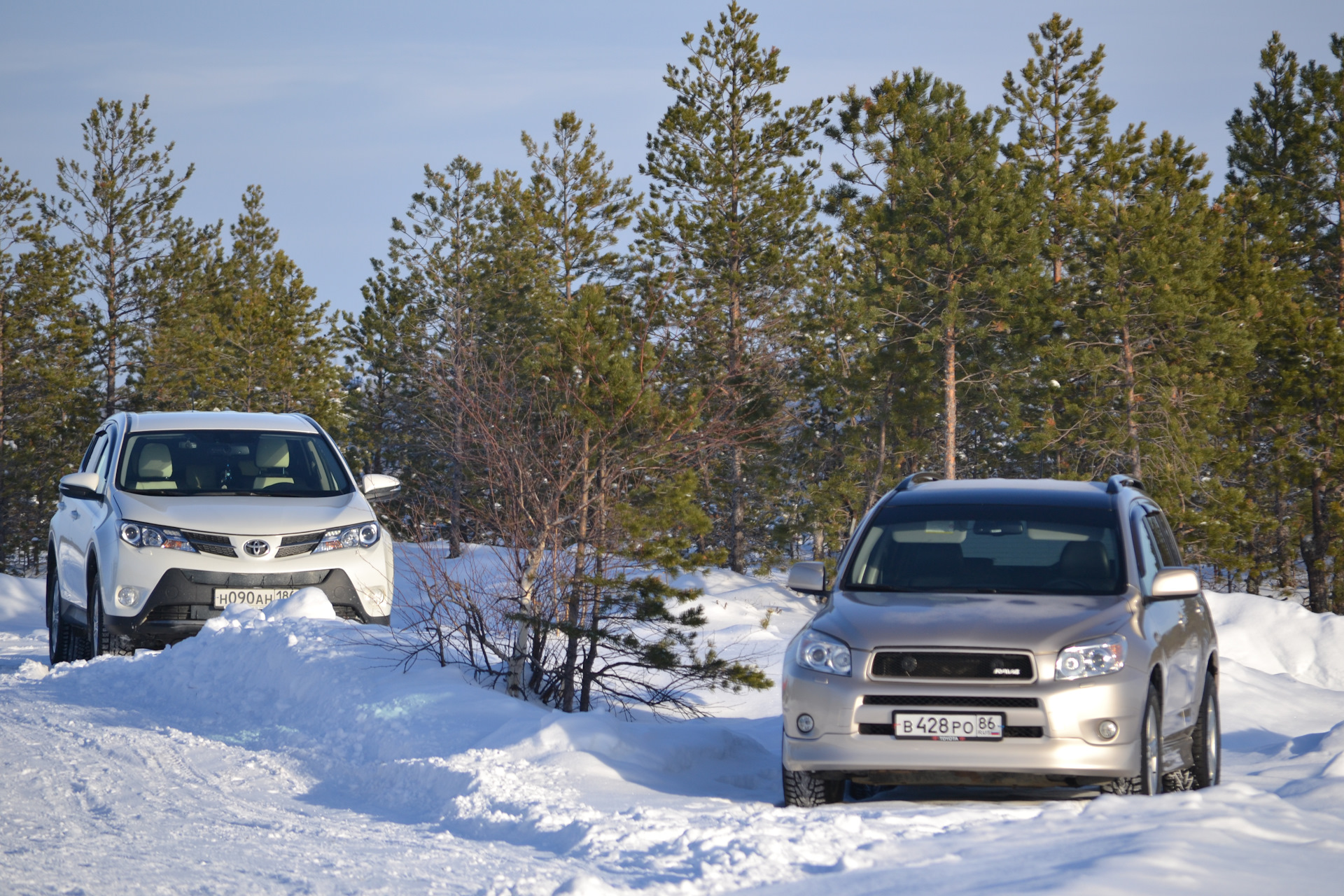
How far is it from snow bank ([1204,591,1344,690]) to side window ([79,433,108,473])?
47.0 ft

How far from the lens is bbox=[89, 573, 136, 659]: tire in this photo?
34.2ft

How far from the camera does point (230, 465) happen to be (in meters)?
11.6

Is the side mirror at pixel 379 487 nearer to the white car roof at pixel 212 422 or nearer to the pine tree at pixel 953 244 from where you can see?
the white car roof at pixel 212 422

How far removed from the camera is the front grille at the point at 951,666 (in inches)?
234

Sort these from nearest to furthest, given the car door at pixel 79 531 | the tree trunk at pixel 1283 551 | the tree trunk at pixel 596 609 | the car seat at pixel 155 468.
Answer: the tree trunk at pixel 596 609 < the car door at pixel 79 531 < the car seat at pixel 155 468 < the tree trunk at pixel 1283 551

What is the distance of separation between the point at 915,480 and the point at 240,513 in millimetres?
5420

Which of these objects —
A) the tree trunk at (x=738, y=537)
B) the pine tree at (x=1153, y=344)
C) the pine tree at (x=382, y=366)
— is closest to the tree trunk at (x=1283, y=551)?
the pine tree at (x=1153, y=344)

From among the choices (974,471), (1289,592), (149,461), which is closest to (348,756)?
(149,461)

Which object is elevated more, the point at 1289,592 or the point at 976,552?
the point at 976,552

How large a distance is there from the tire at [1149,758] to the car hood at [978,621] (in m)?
0.41

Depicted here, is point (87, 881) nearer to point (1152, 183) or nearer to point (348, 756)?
point (348, 756)

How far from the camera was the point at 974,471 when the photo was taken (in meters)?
48.2

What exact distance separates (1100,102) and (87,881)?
39750 mm

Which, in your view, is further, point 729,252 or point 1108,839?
point 729,252
